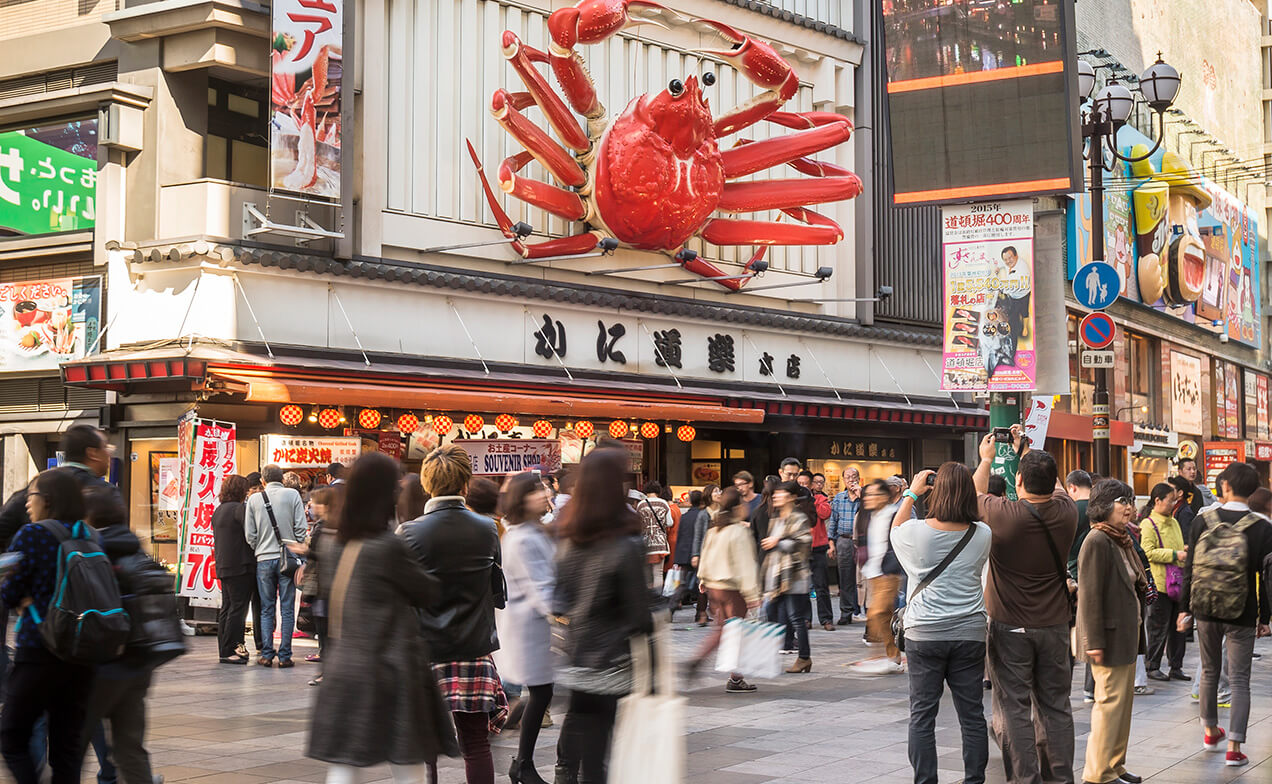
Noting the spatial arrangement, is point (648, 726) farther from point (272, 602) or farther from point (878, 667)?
point (272, 602)

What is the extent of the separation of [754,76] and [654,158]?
124 inches

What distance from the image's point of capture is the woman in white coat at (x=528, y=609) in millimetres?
7633

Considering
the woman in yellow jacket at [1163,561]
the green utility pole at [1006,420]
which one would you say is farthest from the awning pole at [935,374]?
the woman in yellow jacket at [1163,561]

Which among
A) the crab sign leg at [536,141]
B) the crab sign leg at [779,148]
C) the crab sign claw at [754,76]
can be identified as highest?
the crab sign claw at [754,76]

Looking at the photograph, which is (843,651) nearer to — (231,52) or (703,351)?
(703,351)

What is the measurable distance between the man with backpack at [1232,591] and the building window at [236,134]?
13.8 meters

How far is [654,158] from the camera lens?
2184 centimetres

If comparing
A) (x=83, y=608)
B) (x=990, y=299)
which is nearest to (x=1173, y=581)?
(x=990, y=299)

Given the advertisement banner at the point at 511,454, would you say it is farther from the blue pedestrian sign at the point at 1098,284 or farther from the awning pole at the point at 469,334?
the blue pedestrian sign at the point at 1098,284

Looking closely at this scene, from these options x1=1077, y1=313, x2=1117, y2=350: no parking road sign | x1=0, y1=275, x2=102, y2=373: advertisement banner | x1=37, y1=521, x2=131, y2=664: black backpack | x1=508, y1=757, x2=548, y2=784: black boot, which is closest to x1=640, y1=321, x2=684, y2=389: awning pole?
x1=1077, y1=313, x2=1117, y2=350: no parking road sign

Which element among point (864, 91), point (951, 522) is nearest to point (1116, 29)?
point (864, 91)

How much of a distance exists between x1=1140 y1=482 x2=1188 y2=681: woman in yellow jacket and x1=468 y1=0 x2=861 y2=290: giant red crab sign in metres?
10.5

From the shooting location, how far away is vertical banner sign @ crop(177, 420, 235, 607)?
51.5 ft

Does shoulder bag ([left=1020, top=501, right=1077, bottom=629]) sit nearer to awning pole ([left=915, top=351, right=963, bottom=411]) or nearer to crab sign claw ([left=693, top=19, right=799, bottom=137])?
crab sign claw ([left=693, top=19, right=799, bottom=137])
